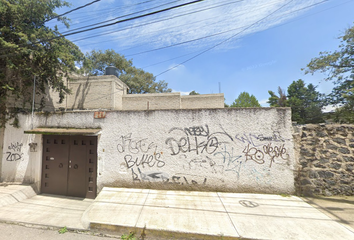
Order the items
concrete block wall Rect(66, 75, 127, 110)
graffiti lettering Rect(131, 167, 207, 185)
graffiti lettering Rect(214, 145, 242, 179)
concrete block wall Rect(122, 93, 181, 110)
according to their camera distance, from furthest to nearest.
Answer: concrete block wall Rect(122, 93, 181, 110) < concrete block wall Rect(66, 75, 127, 110) < graffiti lettering Rect(131, 167, 207, 185) < graffiti lettering Rect(214, 145, 242, 179)

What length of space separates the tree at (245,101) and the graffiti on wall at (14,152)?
33.8 meters

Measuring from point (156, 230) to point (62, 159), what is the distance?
420 cm

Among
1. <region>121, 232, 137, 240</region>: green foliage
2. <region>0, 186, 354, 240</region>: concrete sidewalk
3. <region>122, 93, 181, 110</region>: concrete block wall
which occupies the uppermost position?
<region>122, 93, 181, 110</region>: concrete block wall

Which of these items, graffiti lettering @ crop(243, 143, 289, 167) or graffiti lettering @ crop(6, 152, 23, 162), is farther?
graffiti lettering @ crop(6, 152, 23, 162)

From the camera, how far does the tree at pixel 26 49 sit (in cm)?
549

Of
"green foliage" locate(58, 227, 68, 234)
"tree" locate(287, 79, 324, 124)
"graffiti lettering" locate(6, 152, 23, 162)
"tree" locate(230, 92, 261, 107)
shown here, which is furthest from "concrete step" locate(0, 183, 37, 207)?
"tree" locate(230, 92, 261, 107)

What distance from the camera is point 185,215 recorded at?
11.5ft

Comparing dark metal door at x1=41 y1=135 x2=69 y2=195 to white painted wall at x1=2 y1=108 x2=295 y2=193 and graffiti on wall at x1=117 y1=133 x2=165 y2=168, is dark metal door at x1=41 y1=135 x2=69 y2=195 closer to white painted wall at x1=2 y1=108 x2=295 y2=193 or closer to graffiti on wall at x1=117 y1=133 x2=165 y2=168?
white painted wall at x1=2 y1=108 x2=295 y2=193

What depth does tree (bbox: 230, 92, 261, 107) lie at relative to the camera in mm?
32406

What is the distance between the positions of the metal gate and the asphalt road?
1622mm

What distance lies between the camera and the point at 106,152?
4.96 meters

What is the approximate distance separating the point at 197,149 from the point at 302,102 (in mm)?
29672

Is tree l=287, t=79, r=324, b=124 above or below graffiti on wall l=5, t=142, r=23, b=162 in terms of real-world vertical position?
above

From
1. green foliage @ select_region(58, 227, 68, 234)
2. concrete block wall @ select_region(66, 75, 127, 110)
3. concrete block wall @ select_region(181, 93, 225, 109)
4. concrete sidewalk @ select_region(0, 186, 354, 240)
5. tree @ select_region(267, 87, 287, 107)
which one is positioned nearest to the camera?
concrete sidewalk @ select_region(0, 186, 354, 240)
